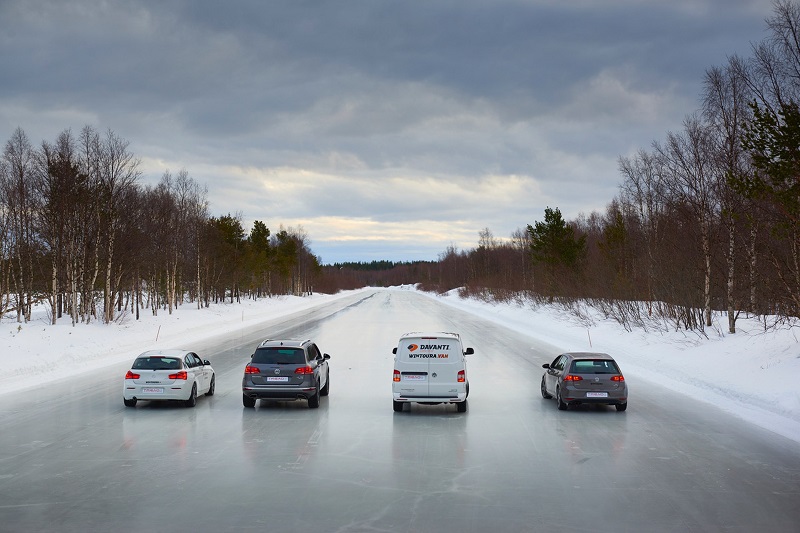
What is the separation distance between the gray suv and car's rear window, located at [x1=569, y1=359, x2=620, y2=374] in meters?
6.23

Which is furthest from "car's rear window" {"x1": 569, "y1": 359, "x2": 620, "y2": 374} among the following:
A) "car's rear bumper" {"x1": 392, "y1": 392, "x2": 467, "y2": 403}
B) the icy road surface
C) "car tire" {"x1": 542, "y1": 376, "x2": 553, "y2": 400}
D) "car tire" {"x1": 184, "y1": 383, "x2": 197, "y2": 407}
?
"car tire" {"x1": 184, "y1": 383, "x2": 197, "y2": 407}

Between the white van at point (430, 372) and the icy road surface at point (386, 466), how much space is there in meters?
0.54

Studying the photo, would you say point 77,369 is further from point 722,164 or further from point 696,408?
point 722,164

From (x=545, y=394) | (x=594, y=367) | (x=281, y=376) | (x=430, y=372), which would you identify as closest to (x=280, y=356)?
(x=281, y=376)

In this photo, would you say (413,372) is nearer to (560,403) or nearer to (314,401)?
(314,401)

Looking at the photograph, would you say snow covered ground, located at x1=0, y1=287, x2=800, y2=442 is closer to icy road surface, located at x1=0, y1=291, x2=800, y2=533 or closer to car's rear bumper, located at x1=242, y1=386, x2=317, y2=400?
icy road surface, located at x1=0, y1=291, x2=800, y2=533

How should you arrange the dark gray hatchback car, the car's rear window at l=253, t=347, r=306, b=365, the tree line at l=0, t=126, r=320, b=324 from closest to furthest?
the dark gray hatchback car
the car's rear window at l=253, t=347, r=306, b=365
the tree line at l=0, t=126, r=320, b=324

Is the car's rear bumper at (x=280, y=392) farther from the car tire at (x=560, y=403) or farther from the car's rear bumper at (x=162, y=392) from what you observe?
the car tire at (x=560, y=403)

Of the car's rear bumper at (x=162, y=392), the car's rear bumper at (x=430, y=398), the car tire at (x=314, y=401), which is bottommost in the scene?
the car tire at (x=314, y=401)

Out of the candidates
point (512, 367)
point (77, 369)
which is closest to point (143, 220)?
point (77, 369)

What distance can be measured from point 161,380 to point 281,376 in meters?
2.90

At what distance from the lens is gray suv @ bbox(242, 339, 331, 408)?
16172mm

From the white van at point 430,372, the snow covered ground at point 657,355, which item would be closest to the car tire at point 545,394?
the white van at point 430,372

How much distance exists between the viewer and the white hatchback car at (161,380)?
53.6 ft
